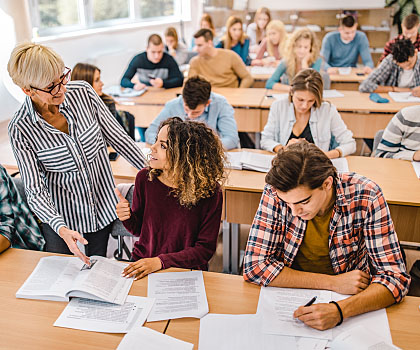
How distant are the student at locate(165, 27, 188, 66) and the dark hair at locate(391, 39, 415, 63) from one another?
3322 millimetres

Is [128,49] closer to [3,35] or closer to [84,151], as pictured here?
[3,35]

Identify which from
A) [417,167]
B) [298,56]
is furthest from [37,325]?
[298,56]

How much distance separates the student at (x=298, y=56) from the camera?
4308mm

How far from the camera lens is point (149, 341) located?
1363 millimetres

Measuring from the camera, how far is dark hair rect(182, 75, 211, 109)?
2.90 metres

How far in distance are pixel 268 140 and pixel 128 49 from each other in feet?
16.2

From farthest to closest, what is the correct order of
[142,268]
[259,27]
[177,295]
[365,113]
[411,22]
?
[259,27]
[411,22]
[365,113]
[142,268]
[177,295]

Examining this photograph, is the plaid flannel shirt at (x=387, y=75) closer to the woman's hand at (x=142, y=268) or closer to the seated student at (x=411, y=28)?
the seated student at (x=411, y=28)

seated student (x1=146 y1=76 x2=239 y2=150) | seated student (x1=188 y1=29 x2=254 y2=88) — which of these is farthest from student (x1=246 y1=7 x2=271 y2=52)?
seated student (x1=146 y1=76 x2=239 y2=150)

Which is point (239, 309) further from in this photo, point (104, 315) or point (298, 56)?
point (298, 56)

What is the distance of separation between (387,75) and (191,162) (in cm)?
329

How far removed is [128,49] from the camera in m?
7.31

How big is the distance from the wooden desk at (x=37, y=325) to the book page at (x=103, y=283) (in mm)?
46

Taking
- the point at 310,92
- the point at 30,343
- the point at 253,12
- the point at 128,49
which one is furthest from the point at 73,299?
the point at 253,12
